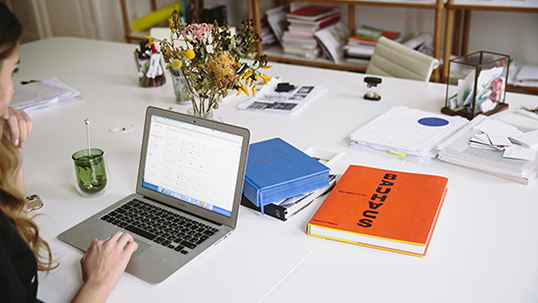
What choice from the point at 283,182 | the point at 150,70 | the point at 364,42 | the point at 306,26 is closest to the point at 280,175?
the point at 283,182

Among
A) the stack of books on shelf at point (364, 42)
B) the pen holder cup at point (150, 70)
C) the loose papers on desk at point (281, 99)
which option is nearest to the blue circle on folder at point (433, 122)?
the loose papers on desk at point (281, 99)

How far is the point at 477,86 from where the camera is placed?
1.68 metres

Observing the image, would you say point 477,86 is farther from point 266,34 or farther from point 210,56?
point 266,34

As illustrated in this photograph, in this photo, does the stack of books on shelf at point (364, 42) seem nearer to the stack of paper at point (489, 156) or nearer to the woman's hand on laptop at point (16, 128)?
the stack of paper at point (489, 156)

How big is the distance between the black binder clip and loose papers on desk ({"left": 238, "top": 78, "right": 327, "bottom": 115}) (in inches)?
8.0

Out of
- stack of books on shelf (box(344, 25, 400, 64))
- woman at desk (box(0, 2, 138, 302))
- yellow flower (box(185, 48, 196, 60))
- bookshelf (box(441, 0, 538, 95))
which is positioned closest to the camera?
woman at desk (box(0, 2, 138, 302))

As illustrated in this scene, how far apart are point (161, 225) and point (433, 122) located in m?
1.00

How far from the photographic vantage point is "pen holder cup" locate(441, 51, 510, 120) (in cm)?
169

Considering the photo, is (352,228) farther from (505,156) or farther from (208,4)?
(208,4)

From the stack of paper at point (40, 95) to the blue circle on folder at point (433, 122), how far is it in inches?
58.5

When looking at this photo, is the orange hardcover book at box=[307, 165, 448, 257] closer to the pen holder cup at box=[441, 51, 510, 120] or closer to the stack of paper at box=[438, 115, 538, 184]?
the stack of paper at box=[438, 115, 538, 184]

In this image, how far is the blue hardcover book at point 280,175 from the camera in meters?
1.18

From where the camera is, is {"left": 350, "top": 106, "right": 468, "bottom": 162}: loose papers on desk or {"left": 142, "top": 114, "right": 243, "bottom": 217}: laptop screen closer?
{"left": 142, "top": 114, "right": 243, "bottom": 217}: laptop screen

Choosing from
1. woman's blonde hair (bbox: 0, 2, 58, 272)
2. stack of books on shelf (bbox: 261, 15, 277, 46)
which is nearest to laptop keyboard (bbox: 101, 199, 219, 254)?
woman's blonde hair (bbox: 0, 2, 58, 272)
